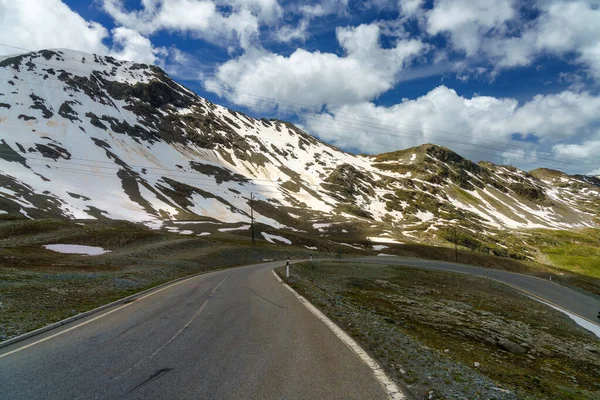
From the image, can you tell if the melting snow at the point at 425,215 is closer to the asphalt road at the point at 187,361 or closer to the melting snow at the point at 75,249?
the melting snow at the point at 75,249

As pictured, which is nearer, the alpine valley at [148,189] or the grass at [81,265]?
the grass at [81,265]

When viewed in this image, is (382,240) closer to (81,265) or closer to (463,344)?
(81,265)

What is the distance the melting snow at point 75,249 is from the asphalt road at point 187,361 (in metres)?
34.8

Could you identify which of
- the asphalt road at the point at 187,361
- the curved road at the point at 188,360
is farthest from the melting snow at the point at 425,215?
the asphalt road at the point at 187,361

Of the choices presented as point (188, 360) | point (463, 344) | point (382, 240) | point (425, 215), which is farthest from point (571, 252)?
point (188, 360)

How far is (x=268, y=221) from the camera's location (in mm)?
130875

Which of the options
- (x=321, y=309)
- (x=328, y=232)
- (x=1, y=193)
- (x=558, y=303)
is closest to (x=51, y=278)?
(x=321, y=309)

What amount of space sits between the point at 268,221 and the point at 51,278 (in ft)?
361

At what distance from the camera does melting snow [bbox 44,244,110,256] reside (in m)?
40.7

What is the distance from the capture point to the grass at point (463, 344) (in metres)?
6.88

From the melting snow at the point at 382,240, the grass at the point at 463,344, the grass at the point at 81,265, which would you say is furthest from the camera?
the melting snow at the point at 382,240

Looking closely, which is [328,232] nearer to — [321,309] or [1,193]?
[1,193]

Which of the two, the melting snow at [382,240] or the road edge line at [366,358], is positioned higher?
the melting snow at [382,240]

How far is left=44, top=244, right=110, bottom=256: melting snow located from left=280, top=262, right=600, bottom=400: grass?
107ft
